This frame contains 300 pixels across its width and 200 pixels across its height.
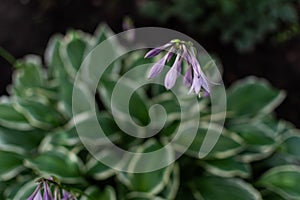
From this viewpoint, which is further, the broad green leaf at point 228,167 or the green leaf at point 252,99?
the green leaf at point 252,99

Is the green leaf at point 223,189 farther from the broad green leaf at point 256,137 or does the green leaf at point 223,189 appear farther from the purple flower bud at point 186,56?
the purple flower bud at point 186,56

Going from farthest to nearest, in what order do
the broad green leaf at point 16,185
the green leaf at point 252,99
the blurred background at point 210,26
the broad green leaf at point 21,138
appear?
the blurred background at point 210,26, the green leaf at point 252,99, the broad green leaf at point 21,138, the broad green leaf at point 16,185

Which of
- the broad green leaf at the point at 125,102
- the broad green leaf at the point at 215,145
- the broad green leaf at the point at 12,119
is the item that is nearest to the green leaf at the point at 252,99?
the broad green leaf at the point at 215,145

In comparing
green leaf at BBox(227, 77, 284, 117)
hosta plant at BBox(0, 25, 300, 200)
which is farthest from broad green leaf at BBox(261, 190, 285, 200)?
green leaf at BBox(227, 77, 284, 117)

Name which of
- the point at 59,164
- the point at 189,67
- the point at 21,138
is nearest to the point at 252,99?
the point at 59,164

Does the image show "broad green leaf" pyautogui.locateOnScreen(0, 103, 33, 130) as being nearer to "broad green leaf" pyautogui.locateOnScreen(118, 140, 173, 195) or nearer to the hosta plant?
the hosta plant

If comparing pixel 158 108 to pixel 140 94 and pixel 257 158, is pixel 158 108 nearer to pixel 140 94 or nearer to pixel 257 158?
pixel 140 94
